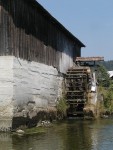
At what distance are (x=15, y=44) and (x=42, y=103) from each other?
14.4 feet

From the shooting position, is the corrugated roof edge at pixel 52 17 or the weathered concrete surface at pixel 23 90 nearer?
the weathered concrete surface at pixel 23 90

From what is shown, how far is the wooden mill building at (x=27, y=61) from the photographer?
15617 millimetres

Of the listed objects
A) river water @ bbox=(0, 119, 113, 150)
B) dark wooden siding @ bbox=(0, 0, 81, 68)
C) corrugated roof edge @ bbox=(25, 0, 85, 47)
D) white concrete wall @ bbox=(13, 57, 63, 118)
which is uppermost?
corrugated roof edge @ bbox=(25, 0, 85, 47)

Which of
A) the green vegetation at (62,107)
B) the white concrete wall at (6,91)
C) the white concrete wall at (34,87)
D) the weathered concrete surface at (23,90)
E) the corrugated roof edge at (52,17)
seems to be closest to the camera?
the white concrete wall at (6,91)

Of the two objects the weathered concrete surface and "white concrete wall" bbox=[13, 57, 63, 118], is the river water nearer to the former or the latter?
the weathered concrete surface

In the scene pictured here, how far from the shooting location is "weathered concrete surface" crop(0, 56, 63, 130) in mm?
15445

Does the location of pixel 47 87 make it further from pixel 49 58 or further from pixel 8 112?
Answer: pixel 8 112

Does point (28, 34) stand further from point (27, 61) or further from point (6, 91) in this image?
point (6, 91)

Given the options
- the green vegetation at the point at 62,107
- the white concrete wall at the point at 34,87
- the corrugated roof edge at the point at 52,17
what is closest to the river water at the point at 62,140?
the white concrete wall at the point at 34,87

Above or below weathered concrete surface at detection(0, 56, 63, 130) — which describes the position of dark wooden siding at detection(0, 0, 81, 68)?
above

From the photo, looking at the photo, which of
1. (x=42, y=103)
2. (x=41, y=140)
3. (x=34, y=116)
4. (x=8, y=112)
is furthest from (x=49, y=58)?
(x=41, y=140)

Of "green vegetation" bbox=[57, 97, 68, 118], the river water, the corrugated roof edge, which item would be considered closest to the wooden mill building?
the corrugated roof edge

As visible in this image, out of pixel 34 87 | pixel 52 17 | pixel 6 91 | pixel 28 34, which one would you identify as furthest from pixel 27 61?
pixel 52 17

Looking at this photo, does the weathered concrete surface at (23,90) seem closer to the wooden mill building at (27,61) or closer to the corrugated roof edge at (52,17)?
the wooden mill building at (27,61)
